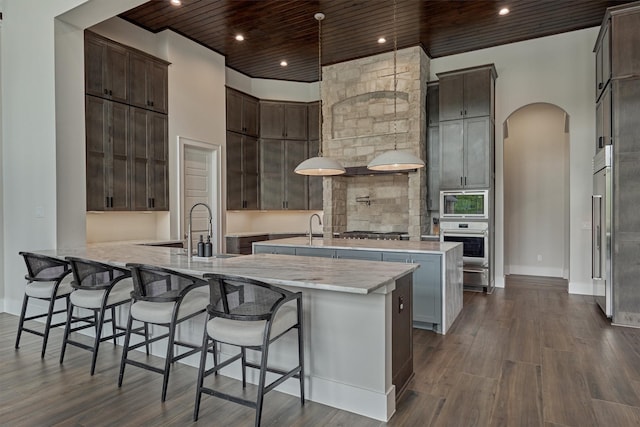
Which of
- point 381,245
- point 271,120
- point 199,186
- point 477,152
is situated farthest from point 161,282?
point 271,120

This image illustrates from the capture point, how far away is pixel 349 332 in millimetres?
2463

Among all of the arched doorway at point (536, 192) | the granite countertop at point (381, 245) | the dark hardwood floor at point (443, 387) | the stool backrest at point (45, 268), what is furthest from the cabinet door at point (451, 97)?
Result: the stool backrest at point (45, 268)

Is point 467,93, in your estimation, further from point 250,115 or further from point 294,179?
point 250,115

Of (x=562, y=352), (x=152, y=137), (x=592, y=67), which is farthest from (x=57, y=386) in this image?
(x=592, y=67)

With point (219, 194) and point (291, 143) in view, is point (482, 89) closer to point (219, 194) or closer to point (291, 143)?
point (291, 143)

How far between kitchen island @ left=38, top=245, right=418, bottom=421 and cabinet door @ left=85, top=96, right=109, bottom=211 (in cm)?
252

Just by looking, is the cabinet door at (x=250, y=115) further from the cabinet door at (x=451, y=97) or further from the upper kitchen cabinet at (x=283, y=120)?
the cabinet door at (x=451, y=97)

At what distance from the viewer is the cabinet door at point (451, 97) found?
6.05 meters

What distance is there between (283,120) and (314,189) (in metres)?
1.56

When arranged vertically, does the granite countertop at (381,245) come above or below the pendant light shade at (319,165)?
below

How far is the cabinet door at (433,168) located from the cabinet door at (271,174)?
2946 millimetres

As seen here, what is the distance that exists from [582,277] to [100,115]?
722 cm

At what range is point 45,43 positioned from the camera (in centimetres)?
427

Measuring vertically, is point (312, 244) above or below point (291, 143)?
below
